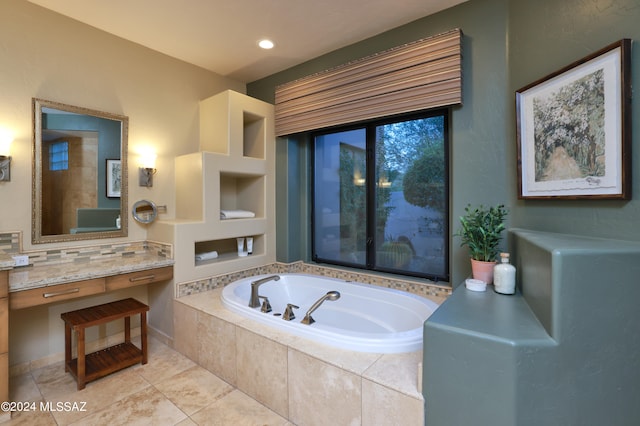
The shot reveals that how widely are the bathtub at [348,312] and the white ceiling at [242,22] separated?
214 cm

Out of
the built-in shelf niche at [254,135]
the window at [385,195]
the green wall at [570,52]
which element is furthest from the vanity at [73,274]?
the green wall at [570,52]

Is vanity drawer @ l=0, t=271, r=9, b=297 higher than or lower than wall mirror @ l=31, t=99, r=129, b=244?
lower

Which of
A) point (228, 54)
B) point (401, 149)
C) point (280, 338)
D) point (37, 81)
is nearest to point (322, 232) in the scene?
point (401, 149)

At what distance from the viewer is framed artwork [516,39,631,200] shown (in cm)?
129

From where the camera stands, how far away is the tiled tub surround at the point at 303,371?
4.37 feet

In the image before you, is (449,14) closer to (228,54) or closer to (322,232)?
(228,54)

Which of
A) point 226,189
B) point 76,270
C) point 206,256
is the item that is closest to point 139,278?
point 76,270

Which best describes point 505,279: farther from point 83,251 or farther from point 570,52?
point 83,251

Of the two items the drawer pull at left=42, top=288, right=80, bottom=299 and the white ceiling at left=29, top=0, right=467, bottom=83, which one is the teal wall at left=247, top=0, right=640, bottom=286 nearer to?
→ the white ceiling at left=29, top=0, right=467, bottom=83

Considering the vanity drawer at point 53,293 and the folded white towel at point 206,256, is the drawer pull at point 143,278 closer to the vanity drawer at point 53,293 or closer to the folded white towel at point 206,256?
→ the vanity drawer at point 53,293

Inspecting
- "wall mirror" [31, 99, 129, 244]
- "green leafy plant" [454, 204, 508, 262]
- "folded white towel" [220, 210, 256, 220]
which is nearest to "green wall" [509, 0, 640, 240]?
"green leafy plant" [454, 204, 508, 262]

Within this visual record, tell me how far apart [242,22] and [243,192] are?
170 centimetres

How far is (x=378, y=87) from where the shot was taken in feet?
8.01

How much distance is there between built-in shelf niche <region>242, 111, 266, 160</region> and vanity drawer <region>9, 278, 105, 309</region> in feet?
6.01
